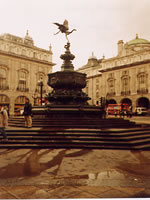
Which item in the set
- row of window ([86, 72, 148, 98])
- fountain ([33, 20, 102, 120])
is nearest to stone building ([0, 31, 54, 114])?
row of window ([86, 72, 148, 98])

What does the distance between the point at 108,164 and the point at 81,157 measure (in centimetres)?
91

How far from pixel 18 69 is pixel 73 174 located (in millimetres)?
41390

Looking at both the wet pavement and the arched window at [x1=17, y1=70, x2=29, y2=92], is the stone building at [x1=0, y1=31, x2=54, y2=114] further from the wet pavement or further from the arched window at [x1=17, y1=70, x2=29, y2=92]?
the wet pavement

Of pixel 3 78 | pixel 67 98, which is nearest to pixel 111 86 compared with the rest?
pixel 3 78

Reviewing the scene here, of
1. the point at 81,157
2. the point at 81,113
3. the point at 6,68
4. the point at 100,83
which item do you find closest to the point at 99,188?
the point at 81,157

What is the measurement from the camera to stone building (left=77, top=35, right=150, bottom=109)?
Answer: 4166 cm

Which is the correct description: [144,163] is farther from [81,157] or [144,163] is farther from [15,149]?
[15,149]

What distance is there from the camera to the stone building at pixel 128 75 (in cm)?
4166

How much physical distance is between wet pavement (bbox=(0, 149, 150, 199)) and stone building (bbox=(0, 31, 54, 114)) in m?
33.3

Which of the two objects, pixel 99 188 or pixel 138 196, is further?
pixel 99 188

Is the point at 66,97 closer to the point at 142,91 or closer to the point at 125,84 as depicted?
the point at 142,91

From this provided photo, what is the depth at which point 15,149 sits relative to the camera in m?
6.25

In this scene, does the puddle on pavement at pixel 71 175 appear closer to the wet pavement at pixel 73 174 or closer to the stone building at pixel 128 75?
the wet pavement at pixel 73 174

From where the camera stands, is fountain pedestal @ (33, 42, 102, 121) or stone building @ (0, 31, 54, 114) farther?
stone building @ (0, 31, 54, 114)
